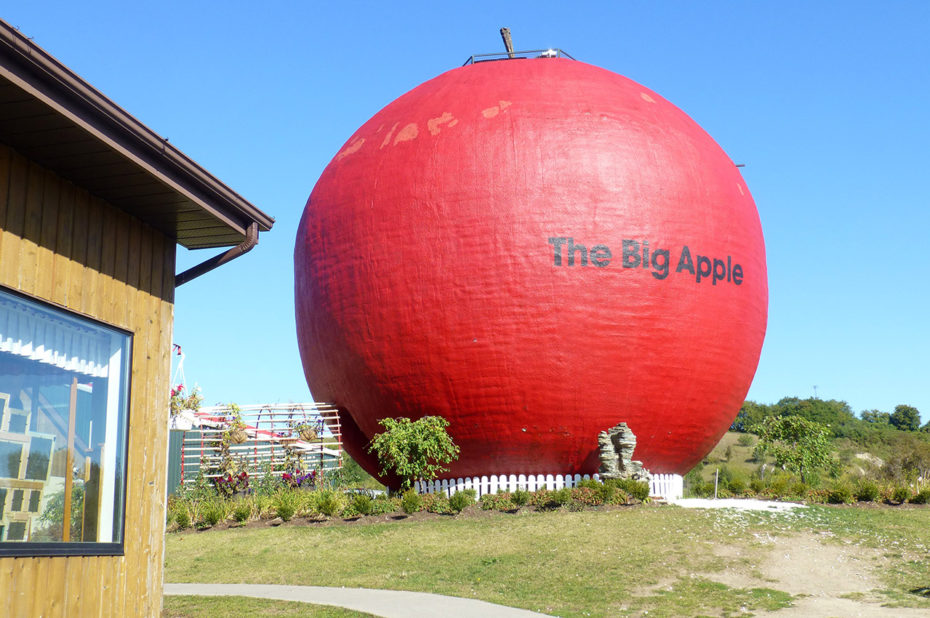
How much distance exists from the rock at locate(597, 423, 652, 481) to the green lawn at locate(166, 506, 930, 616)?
198cm

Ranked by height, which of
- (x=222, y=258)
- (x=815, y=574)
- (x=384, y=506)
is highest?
(x=222, y=258)

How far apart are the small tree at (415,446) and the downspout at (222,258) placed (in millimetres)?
11996

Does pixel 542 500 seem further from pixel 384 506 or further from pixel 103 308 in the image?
pixel 103 308

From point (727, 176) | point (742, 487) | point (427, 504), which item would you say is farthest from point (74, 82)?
point (742, 487)

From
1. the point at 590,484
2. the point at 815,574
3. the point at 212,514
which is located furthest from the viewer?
the point at 590,484

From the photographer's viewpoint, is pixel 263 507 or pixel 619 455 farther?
pixel 619 455

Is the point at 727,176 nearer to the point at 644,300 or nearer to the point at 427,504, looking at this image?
the point at 644,300

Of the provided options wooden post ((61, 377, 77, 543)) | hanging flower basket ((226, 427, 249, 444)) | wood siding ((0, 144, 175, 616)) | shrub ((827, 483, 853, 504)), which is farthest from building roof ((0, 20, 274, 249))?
shrub ((827, 483, 853, 504))

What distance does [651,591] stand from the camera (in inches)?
446

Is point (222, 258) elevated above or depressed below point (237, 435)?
above

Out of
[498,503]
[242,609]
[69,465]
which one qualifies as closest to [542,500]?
[498,503]

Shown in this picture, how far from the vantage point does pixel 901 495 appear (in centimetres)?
1894

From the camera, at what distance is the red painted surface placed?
61.6 ft

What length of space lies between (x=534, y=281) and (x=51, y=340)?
1368 centimetres
